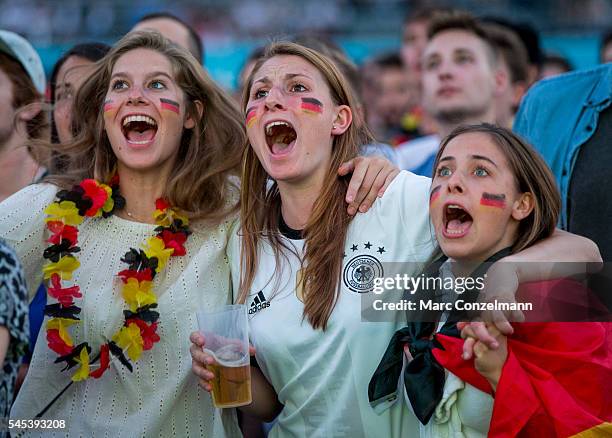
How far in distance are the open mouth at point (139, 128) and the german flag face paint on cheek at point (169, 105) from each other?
3.2 inches

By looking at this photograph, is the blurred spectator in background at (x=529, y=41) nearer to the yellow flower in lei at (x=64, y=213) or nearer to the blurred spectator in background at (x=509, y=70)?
the blurred spectator in background at (x=509, y=70)

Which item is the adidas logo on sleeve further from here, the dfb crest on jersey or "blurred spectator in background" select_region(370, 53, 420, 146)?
"blurred spectator in background" select_region(370, 53, 420, 146)

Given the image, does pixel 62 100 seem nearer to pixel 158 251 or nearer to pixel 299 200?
pixel 158 251

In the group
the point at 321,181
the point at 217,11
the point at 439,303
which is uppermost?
the point at 217,11

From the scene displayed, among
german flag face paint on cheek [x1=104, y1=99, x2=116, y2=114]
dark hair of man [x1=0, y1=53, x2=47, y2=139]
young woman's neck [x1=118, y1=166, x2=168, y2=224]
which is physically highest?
dark hair of man [x1=0, y1=53, x2=47, y2=139]

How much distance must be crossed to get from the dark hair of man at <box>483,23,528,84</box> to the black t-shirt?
2306mm

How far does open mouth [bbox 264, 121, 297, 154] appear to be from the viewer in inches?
160

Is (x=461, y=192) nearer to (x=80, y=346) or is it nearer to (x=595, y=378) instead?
(x=595, y=378)

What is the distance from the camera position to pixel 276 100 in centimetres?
402

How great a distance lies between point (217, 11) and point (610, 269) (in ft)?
43.6

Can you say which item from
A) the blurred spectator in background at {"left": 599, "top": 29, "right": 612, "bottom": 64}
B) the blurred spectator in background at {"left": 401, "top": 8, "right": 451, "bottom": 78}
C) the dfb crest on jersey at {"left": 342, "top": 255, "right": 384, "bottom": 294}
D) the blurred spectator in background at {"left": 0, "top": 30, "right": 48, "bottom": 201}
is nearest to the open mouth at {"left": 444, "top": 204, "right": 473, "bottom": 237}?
the dfb crest on jersey at {"left": 342, "top": 255, "right": 384, "bottom": 294}

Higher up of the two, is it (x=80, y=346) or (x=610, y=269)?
(x=610, y=269)

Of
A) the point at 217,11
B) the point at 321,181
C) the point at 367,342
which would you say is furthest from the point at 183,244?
the point at 217,11

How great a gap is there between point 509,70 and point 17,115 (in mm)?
3221
